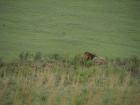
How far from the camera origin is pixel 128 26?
10078mm

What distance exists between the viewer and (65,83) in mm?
5367

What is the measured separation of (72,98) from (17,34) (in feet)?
15.5

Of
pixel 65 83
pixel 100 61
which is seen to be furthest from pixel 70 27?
pixel 65 83

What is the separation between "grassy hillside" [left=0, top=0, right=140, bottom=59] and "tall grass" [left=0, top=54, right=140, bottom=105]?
1.14 m

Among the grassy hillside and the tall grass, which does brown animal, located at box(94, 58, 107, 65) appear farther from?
the grassy hillside

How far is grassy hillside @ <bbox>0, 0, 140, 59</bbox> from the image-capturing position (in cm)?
804

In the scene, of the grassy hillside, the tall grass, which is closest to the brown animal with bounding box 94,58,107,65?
the tall grass

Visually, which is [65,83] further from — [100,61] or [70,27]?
[70,27]

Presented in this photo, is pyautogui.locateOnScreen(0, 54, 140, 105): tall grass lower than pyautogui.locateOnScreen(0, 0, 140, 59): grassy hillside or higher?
lower

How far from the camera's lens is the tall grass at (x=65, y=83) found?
4.37 m

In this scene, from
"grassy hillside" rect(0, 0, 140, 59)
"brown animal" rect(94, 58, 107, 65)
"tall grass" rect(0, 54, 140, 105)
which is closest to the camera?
"tall grass" rect(0, 54, 140, 105)

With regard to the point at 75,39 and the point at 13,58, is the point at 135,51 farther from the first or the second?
the point at 13,58

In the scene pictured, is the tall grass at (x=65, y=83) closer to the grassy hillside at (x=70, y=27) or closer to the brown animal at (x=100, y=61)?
the brown animal at (x=100, y=61)

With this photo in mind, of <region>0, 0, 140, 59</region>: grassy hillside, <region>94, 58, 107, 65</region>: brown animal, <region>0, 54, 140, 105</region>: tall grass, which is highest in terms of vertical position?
<region>0, 0, 140, 59</region>: grassy hillside
